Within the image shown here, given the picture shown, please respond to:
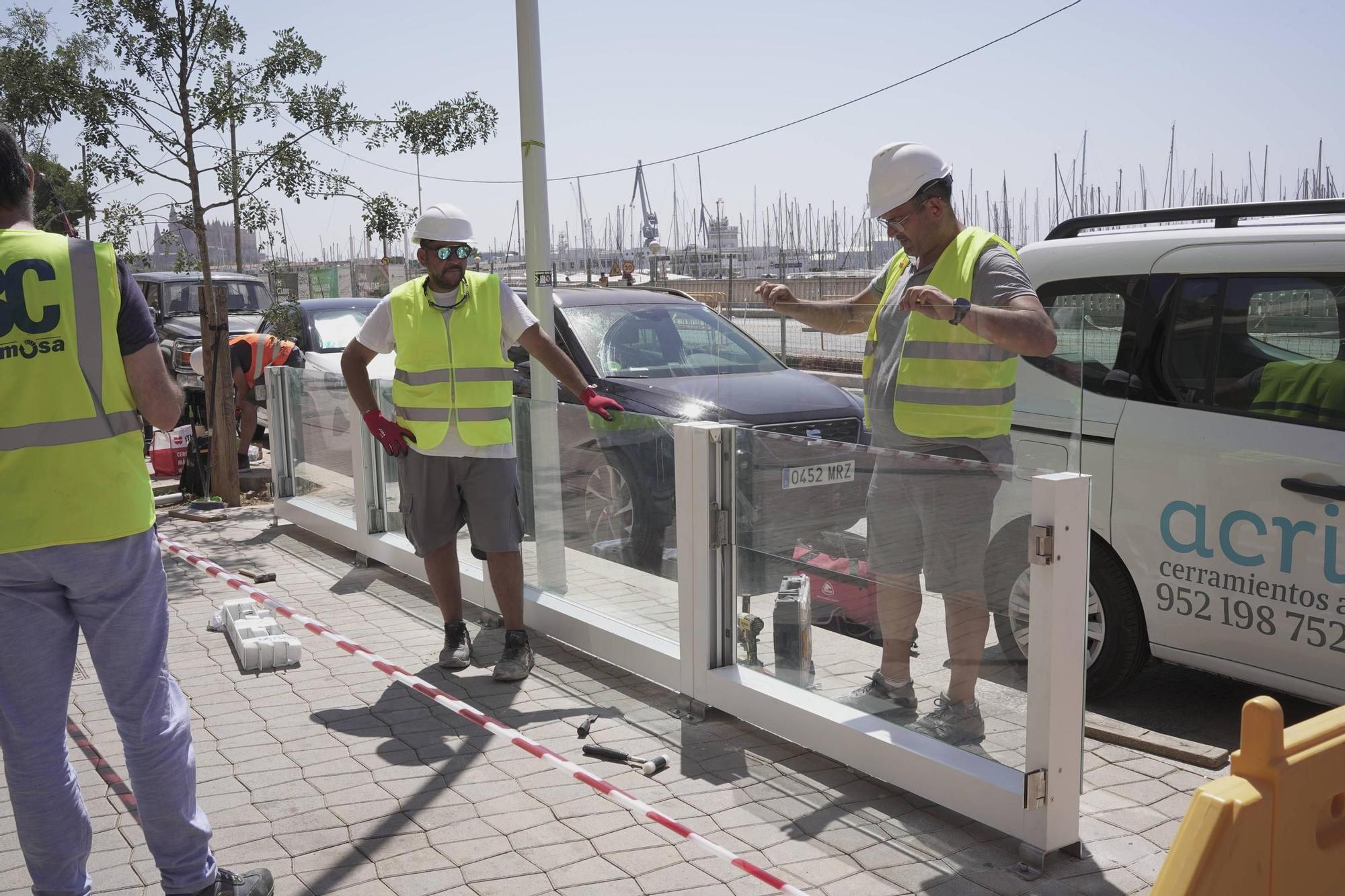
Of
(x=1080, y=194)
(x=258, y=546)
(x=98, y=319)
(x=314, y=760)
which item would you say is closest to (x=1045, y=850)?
(x=314, y=760)

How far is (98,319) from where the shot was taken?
3.04 metres

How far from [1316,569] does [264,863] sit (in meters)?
3.63

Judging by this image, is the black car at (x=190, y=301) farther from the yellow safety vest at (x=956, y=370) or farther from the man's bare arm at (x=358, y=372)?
the yellow safety vest at (x=956, y=370)

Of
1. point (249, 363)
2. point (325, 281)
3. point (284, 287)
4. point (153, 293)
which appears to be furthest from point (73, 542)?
point (325, 281)

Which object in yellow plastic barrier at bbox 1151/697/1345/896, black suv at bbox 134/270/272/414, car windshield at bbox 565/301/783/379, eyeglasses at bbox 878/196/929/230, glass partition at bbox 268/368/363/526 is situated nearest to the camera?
yellow plastic barrier at bbox 1151/697/1345/896

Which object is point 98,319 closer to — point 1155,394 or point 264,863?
point 264,863

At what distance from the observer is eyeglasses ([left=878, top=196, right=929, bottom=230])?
156 inches

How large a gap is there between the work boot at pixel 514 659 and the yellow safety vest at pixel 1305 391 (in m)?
3.23

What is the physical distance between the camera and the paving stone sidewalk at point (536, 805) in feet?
11.7

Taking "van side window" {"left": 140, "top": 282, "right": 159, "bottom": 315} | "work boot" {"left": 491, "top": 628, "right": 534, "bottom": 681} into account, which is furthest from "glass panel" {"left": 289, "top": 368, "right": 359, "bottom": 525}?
"van side window" {"left": 140, "top": 282, "right": 159, "bottom": 315}

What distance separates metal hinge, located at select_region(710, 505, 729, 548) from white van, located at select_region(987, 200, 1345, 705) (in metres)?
1.21

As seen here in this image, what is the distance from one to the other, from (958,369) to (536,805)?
2.06 meters

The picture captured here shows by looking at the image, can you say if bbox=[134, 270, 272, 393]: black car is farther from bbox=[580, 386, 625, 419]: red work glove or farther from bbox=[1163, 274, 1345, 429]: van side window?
bbox=[1163, 274, 1345, 429]: van side window

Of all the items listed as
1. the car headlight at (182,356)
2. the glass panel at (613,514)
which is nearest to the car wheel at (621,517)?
the glass panel at (613,514)
